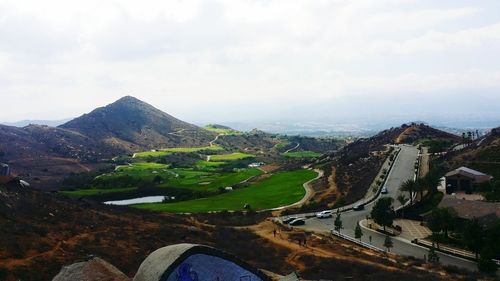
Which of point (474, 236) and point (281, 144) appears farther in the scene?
point (281, 144)

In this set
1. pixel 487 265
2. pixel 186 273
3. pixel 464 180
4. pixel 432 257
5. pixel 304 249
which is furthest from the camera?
pixel 464 180

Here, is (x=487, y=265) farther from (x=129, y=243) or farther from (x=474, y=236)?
(x=129, y=243)

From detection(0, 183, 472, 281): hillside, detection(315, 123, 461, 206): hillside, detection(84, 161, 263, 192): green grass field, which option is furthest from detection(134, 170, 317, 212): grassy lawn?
detection(0, 183, 472, 281): hillside

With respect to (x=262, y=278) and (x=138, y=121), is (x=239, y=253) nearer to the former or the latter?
(x=262, y=278)

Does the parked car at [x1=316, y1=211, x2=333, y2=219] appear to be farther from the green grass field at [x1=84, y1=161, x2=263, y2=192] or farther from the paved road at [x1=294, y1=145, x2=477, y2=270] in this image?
the green grass field at [x1=84, y1=161, x2=263, y2=192]

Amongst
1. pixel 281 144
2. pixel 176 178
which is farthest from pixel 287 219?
pixel 281 144

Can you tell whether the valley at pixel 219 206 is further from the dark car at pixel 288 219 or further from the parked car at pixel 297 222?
the parked car at pixel 297 222

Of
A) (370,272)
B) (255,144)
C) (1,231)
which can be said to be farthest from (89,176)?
(255,144)
